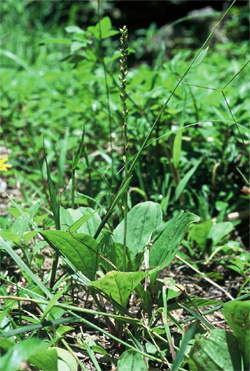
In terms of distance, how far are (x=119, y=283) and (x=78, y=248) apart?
16cm

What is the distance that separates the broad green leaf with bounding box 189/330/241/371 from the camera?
89cm

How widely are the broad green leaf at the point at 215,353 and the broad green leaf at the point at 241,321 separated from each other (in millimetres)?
17

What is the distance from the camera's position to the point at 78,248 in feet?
3.41

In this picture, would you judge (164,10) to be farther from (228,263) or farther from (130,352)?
(130,352)

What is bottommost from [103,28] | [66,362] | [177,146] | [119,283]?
[66,362]

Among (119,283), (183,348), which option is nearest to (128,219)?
(119,283)

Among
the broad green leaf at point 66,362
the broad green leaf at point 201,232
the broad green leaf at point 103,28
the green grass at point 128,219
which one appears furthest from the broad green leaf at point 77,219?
the broad green leaf at point 103,28

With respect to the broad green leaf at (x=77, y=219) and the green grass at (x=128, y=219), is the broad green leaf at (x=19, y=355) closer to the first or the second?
the green grass at (x=128, y=219)

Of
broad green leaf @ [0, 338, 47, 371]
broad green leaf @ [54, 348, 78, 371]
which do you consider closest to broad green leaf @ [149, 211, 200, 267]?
broad green leaf @ [54, 348, 78, 371]

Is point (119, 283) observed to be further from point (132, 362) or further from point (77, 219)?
point (77, 219)

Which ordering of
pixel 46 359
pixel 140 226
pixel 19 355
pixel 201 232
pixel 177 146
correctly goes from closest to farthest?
1. pixel 19 355
2. pixel 46 359
3. pixel 140 226
4. pixel 201 232
5. pixel 177 146

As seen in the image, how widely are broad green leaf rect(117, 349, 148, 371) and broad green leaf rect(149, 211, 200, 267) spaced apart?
0.87 ft

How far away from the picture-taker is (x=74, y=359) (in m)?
0.97

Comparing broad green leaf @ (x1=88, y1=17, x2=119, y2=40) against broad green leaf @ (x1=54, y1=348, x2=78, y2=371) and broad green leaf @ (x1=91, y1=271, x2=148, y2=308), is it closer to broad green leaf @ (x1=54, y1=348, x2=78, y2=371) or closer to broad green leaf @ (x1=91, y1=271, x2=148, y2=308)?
broad green leaf @ (x1=91, y1=271, x2=148, y2=308)
